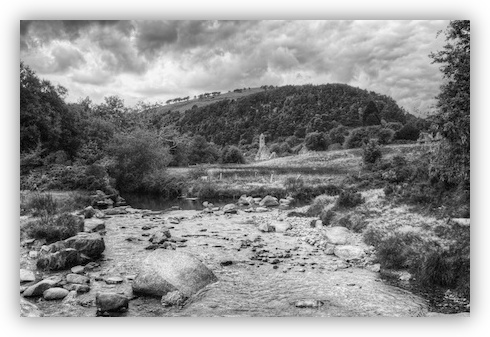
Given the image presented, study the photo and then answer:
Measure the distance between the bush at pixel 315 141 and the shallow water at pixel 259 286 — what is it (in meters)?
2.18

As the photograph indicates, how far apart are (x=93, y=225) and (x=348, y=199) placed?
6312mm

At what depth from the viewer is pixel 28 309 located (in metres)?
5.98

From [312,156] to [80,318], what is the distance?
5.30 meters

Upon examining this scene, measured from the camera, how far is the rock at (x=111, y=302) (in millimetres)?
5660

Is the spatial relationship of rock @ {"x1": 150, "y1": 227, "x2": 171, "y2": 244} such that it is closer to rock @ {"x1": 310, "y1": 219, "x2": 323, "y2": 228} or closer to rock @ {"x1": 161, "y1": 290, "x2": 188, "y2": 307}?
rock @ {"x1": 161, "y1": 290, "x2": 188, "y2": 307}

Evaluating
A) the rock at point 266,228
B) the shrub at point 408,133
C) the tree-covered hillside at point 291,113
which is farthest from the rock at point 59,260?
the shrub at point 408,133

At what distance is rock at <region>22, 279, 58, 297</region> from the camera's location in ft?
19.7

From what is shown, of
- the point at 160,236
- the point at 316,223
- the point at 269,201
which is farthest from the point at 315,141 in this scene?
the point at 160,236

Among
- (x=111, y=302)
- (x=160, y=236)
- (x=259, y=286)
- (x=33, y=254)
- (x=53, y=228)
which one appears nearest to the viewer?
(x=111, y=302)

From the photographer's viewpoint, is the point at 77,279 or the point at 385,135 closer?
the point at 77,279

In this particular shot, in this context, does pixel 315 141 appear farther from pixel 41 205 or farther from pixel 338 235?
pixel 41 205

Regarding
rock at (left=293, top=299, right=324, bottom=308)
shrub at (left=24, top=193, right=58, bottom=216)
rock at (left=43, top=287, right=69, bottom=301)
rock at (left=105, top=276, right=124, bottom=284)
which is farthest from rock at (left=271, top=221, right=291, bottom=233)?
rock at (left=43, top=287, right=69, bottom=301)
